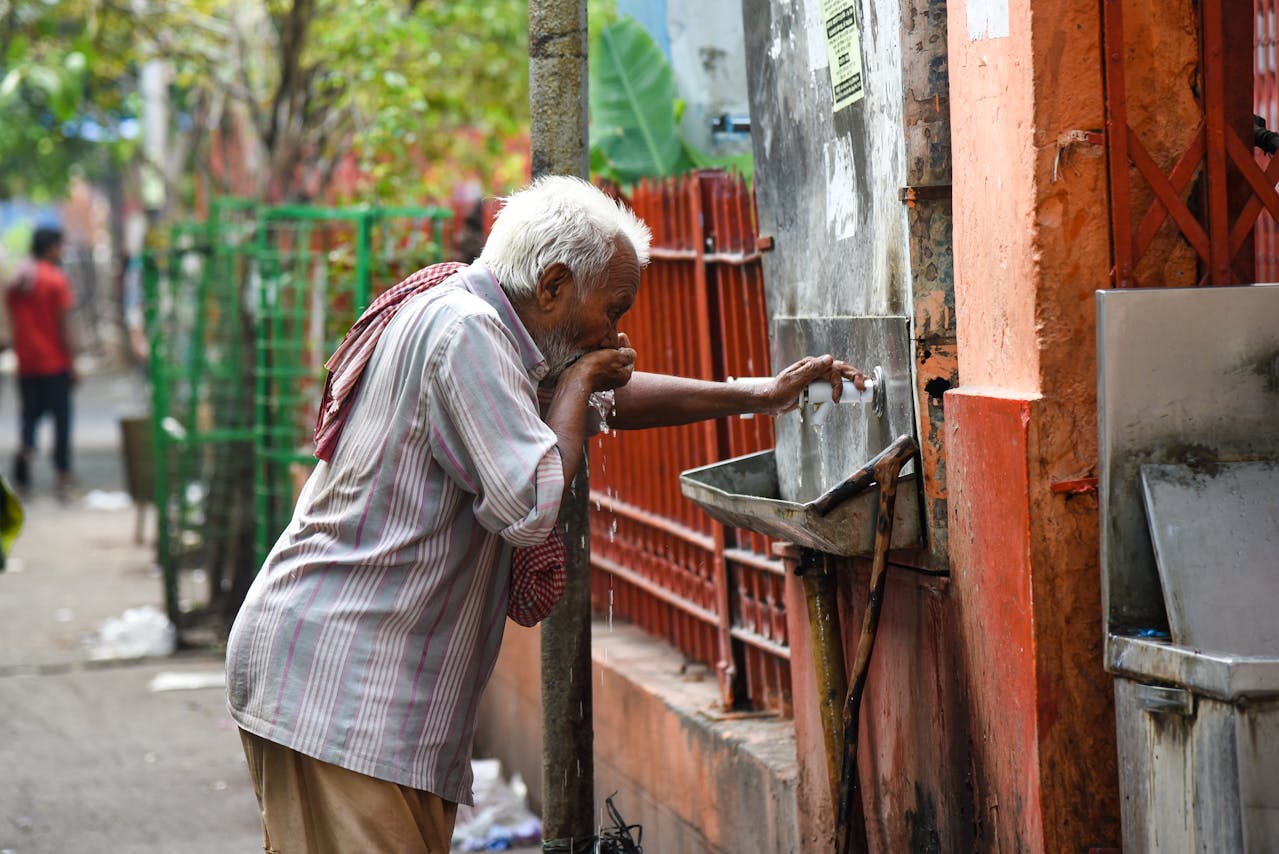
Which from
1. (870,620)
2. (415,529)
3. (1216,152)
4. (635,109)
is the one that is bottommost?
(870,620)

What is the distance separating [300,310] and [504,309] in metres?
5.15

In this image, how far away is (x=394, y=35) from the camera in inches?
340

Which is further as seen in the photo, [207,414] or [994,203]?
[207,414]

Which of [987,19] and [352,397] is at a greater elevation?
[987,19]

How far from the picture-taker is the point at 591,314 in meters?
2.64

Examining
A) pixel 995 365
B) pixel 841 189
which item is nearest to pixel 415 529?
pixel 995 365

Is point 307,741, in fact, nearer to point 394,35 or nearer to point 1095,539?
point 1095,539

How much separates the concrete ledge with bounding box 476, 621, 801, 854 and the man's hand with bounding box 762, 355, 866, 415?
96 centimetres

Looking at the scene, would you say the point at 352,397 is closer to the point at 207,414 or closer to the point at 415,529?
the point at 415,529

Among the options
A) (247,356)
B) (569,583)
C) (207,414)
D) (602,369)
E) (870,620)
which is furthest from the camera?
(207,414)

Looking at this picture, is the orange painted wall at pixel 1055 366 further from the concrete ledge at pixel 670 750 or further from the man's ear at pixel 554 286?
the concrete ledge at pixel 670 750

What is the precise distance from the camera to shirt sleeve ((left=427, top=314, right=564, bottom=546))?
7.98ft

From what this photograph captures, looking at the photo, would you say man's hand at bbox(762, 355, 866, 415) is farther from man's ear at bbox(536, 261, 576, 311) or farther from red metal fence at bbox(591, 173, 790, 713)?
red metal fence at bbox(591, 173, 790, 713)

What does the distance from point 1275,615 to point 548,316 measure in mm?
1232
